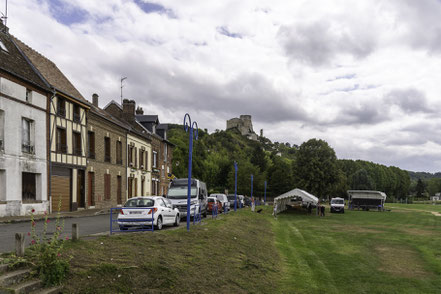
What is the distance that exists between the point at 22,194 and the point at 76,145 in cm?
709

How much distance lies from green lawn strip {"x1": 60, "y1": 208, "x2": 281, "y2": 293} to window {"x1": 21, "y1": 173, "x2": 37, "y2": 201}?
13426mm

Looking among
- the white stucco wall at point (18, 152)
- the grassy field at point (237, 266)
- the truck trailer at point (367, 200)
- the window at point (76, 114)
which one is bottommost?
the truck trailer at point (367, 200)

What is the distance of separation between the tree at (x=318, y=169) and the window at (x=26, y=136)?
135ft

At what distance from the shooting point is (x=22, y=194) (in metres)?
23.2

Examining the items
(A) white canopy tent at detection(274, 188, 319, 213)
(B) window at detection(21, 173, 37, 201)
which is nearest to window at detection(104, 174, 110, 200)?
(B) window at detection(21, 173, 37, 201)

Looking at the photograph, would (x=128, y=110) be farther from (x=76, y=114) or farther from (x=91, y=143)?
(x=76, y=114)

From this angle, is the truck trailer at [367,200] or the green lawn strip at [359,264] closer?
the green lawn strip at [359,264]

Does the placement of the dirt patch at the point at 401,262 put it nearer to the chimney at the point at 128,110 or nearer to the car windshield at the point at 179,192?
the car windshield at the point at 179,192

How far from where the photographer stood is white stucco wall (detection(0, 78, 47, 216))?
71.2 feet

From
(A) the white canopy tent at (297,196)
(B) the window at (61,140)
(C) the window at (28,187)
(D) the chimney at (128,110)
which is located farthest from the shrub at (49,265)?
(D) the chimney at (128,110)

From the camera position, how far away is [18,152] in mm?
22750

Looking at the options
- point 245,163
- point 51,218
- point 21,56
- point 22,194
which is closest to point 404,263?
point 51,218

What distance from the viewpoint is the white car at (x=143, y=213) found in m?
16.2

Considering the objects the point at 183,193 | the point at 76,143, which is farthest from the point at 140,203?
the point at 76,143
